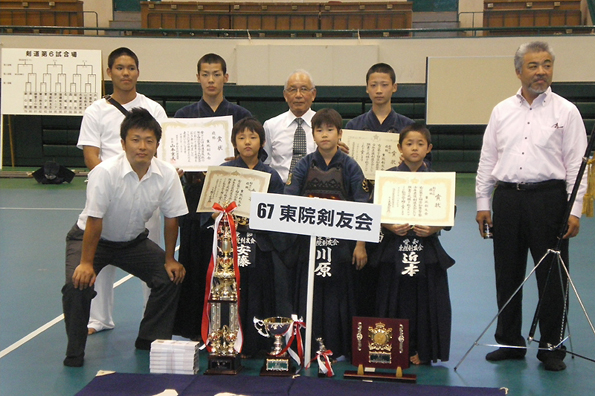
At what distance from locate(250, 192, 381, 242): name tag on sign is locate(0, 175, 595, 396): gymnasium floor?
0.82 m

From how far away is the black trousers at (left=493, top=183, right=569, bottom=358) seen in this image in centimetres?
355

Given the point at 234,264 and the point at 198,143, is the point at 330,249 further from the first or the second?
the point at 198,143

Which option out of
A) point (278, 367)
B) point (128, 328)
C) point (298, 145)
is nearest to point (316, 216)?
point (278, 367)

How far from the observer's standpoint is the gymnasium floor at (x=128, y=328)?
133 inches

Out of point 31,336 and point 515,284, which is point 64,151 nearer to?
point 31,336

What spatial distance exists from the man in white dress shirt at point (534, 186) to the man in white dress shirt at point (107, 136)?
2205 mm

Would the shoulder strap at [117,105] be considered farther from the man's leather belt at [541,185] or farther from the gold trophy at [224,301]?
the man's leather belt at [541,185]

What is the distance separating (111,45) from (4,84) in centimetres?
232

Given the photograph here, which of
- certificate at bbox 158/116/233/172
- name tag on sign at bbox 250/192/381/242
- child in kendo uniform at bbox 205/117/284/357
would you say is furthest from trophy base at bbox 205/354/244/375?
certificate at bbox 158/116/233/172

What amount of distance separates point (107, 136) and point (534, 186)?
2.74 m

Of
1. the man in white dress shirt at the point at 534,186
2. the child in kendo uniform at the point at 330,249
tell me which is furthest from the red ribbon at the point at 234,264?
the man in white dress shirt at the point at 534,186

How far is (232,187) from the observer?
376 centimetres

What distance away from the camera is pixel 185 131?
4117 mm

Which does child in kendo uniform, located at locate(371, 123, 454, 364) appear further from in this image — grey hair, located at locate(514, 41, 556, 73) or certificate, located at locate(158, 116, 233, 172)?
certificate, located at locate(158, 116, 233, 172)
